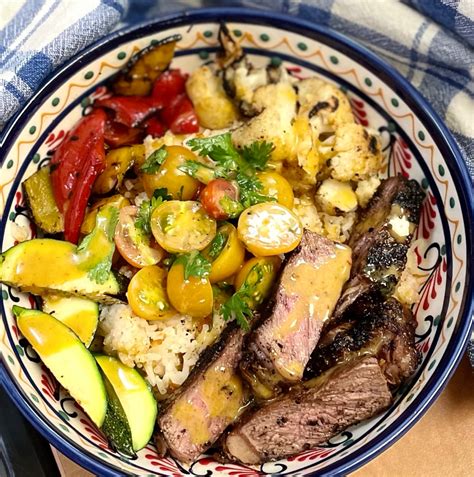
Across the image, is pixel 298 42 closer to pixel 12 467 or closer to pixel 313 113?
pixel 313 113

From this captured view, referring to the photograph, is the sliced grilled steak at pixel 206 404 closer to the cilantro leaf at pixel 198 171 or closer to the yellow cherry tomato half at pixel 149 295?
the yellow cherry tomato half at pixel 149 295

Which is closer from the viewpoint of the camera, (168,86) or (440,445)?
(440,445)

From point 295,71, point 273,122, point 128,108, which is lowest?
point 273,122

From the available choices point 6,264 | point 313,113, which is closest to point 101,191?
point 6,264

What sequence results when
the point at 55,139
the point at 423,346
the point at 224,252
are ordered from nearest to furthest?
the point at 224,252, the point at 423,346, the point at 55,139

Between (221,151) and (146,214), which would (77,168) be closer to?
(146,214)

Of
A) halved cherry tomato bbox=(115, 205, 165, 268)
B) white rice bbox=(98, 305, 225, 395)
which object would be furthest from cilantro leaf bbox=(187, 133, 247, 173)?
white rice bbox=(98, 305, 225, 395)

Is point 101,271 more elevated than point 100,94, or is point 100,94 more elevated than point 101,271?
point 100,94

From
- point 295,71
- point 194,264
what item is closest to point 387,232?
point 194,264

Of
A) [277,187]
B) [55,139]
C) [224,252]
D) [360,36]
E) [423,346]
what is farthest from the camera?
[360,36]
